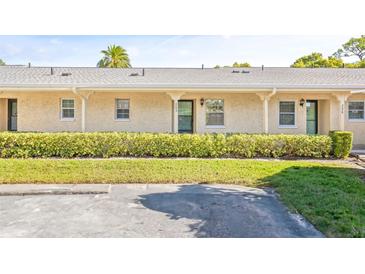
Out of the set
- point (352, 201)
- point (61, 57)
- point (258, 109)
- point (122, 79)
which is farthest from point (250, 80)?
point (61, 57)

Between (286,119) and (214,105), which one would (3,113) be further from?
(286,119)

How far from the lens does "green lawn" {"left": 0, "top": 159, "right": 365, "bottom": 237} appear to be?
5375mm

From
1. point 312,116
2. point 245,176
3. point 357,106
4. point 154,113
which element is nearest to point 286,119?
point 312,116

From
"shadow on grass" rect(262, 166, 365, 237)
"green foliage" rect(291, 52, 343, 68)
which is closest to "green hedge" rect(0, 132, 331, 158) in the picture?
"shadow on grass" rect(262, 166, 365, 237)

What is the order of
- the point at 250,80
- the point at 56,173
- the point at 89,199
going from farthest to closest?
the point at 250,80 → the point at 56,173 → the point at 89,199

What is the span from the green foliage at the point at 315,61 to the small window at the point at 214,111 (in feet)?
65.9

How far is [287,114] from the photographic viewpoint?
530 inches

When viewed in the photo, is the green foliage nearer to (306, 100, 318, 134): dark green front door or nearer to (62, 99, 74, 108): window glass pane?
(306, 100, 318, 134): dark green front door

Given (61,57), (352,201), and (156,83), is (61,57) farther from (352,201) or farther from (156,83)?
(352,201)

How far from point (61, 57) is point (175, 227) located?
17266 mm

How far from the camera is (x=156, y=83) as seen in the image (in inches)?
473

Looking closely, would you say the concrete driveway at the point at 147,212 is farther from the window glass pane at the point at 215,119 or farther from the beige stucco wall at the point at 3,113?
the beige stucco wall at the point at 3,113

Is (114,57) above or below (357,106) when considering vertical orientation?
above

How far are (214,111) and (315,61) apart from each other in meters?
23.1
